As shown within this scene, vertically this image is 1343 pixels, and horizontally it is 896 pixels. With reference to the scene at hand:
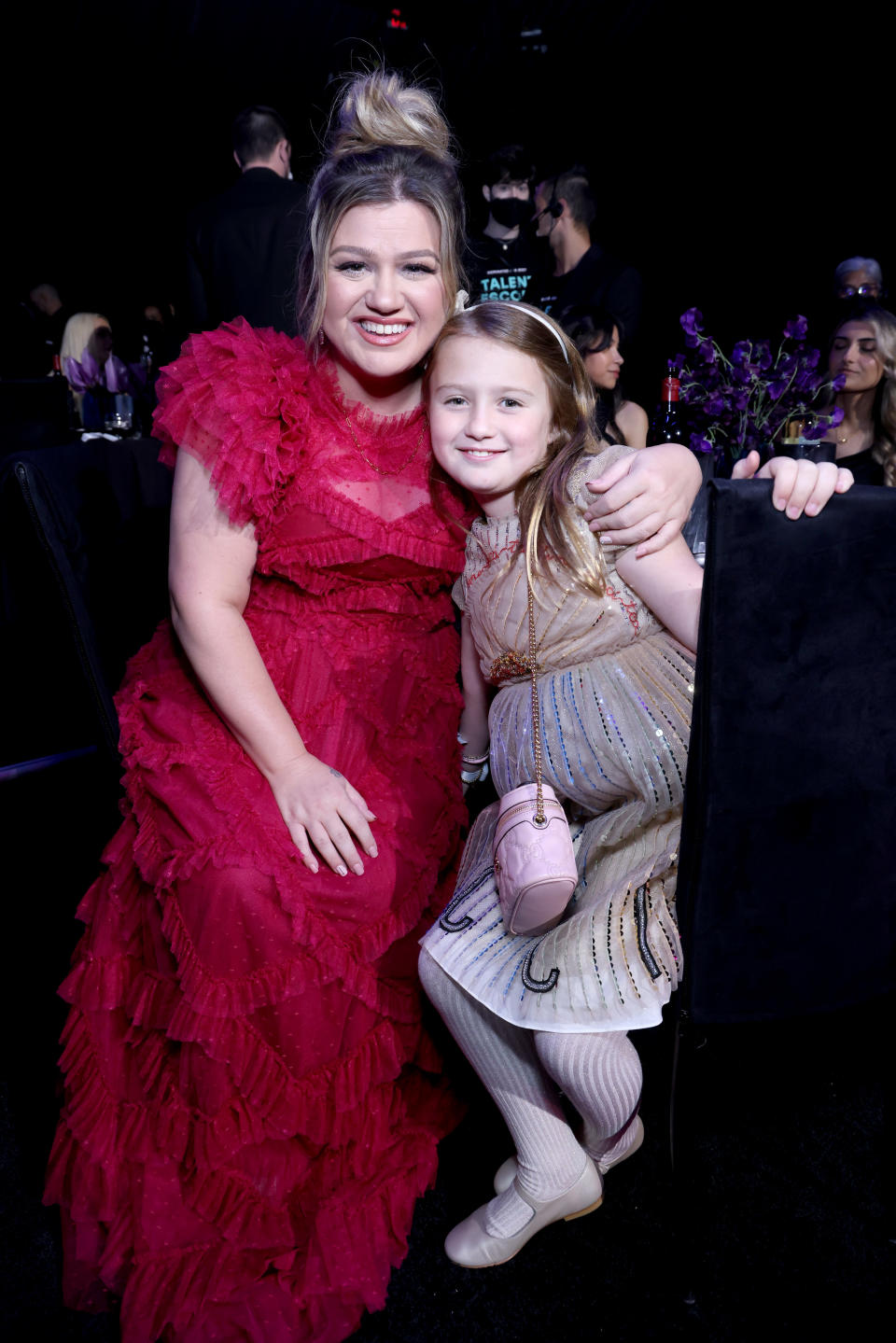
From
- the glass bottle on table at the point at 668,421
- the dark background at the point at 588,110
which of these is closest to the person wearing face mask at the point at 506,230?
the dark background at the point at 588,110

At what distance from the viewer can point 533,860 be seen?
3.59 ft

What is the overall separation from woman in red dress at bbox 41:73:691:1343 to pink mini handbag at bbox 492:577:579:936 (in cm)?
22

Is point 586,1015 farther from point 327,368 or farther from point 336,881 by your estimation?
point 327,368

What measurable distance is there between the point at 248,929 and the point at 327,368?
0.86 metres

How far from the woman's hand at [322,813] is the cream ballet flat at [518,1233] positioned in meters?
0.54

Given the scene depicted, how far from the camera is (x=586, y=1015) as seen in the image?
3.51 ft

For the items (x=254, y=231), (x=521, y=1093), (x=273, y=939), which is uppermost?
(x=254, y=231)

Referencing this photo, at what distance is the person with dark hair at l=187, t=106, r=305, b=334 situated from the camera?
305 cm

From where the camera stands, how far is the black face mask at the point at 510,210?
11.2 feet

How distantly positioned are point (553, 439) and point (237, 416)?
0.46 meters

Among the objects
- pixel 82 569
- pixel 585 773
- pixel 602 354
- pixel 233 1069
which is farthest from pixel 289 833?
pixel 602 354

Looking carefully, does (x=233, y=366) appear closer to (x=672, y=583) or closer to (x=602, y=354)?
(x=672, y=583)

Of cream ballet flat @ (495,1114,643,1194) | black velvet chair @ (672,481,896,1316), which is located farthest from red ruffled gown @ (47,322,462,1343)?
black velvet chair @ (672,481,896,1316)

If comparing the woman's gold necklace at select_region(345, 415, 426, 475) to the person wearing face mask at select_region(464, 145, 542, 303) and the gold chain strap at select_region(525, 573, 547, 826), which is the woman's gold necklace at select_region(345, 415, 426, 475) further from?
the person wearing face mask at select_region(464, 145, 542, 303)
